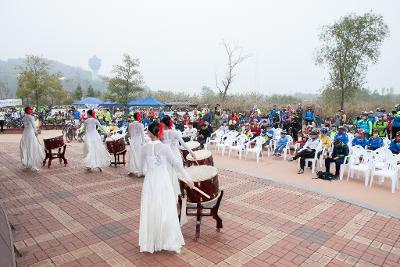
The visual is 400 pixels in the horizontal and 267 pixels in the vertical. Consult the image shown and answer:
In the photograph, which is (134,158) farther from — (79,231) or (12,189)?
(79,231)

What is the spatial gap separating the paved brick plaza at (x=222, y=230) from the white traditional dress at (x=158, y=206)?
22 cm

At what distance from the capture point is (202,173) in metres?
4.69

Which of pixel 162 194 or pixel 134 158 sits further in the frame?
→ pixel 134 158

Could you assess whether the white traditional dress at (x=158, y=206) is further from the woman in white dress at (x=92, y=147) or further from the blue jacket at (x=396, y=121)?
the blue jacket at (x=396, y=121)

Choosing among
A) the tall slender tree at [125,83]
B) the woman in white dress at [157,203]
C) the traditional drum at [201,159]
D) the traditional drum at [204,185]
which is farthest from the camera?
the tall slender tree at [125,83]

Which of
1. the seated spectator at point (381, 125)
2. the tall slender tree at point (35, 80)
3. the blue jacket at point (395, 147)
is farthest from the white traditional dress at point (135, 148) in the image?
the tall slender tree at point (35, 80)

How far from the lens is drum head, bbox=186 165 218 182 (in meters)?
4.47

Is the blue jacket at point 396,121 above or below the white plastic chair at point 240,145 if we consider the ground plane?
above

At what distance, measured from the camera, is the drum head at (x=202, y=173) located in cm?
447

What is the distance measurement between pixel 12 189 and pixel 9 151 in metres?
6.52

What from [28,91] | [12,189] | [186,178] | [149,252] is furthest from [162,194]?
[28,91]

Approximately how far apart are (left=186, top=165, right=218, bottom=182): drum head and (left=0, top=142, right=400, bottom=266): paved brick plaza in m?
0.99

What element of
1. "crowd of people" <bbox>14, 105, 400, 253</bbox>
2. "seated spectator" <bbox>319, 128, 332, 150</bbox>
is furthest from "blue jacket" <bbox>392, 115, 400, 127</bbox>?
"seated spectator" <bbox>319, 128, 332, 150</bbox>

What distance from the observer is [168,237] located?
4.09 metres
